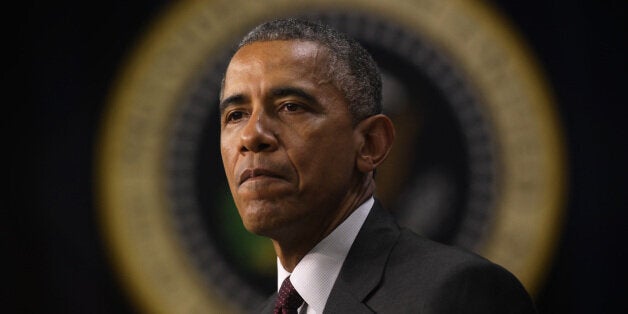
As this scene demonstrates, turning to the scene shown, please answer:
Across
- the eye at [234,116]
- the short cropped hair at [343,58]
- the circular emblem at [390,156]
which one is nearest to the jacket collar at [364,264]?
the short cropped hair at [343,58]

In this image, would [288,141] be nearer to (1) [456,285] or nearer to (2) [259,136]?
(2) [259,136]

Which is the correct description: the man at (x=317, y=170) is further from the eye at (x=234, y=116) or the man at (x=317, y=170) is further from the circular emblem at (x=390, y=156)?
the circular emblem at (x=390, y=156)

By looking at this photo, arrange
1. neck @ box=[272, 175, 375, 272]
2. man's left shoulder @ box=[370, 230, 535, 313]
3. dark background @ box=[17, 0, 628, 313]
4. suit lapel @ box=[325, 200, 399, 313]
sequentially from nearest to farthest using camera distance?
man's left shoulder @ box=[370, 230, 535, 313], suit lapel @ box=[325, 200, 399, 313], neck @ box=[272, 175, 375, 272], dark background @ box=[17, 0, 628, 313]

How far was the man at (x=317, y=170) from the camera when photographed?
1438mm

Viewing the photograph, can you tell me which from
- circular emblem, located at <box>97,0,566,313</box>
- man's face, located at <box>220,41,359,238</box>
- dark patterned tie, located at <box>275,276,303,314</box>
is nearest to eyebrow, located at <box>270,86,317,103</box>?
man's face, located at <box>220,41,359,238</box>

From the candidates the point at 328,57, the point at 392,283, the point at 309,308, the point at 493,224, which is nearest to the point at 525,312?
the point at 392,283

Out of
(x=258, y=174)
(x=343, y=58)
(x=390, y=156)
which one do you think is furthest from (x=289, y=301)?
(x=390, y=156)

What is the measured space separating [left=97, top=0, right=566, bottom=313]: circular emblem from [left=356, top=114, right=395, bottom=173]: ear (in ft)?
3.15

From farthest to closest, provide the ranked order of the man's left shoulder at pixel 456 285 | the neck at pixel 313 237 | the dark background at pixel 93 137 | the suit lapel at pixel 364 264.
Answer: the dark background at pixel 93 137
the neck at pixel 313 237
the suit lapel at pixel 364 264
the man's left shoulder at pixel 456 285

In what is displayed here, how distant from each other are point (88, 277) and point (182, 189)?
15.7 inches

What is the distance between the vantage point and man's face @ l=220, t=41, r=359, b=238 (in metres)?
1.45

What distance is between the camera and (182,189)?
8.69ft

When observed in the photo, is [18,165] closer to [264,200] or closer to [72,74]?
[72,74]

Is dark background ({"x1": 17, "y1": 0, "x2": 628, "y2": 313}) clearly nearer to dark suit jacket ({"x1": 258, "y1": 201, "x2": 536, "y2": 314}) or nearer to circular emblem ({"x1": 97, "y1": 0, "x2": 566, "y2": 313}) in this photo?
circular emblem ({"x1": 97, "y1": 0, "x2": 566, "y2": 313})
